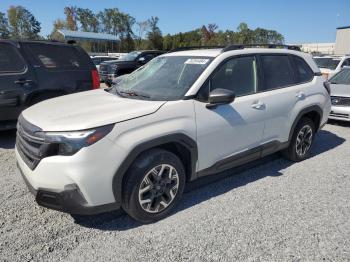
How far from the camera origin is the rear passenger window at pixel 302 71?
5219 millimetres

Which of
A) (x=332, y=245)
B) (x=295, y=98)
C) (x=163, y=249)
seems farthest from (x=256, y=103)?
(x=163, y=249)

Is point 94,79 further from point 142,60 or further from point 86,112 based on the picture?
point 142,60

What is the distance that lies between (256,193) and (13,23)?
98393 millimetres

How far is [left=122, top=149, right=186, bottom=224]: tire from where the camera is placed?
3.30 m

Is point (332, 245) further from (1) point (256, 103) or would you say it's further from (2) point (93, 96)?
(2) point (93, 96)

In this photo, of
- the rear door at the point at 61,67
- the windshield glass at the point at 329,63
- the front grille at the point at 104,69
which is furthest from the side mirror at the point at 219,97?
the front grille at the point at 104,69

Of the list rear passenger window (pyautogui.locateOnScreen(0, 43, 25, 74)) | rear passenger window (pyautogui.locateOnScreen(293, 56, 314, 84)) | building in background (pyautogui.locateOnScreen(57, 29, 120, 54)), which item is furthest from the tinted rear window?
building in background (pyautogui.locateOnScreen(57, 29, 120, 54))

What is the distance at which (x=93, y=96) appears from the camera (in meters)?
4.27

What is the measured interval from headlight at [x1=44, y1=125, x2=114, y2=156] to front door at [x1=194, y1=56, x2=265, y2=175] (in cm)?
116

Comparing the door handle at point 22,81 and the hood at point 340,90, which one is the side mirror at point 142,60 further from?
the door handle at point 22,81

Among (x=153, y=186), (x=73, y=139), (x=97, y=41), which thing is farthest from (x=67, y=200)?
(x=97, y=41)

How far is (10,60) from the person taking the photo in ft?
19.9

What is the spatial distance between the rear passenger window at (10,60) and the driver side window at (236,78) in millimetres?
3866

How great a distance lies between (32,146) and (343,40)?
39281mm
